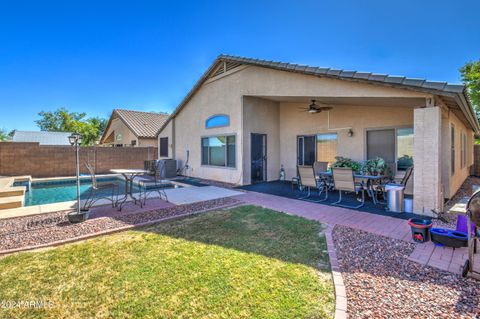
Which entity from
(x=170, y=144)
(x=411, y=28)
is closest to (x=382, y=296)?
(x=411, y=28)

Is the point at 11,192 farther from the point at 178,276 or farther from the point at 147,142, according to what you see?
the point at 147,142

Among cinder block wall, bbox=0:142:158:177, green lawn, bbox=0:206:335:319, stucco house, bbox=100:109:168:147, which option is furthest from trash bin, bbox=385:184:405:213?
cinder block wall, bbox=0:142:158:177

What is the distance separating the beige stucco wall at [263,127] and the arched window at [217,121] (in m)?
1.26

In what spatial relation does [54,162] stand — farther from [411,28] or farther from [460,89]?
[411,28]

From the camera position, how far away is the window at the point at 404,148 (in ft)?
27.7

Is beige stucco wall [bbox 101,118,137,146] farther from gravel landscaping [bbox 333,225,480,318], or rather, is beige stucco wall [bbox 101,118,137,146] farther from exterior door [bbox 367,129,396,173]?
gravel landscaping [bbox 333,225,480,318]

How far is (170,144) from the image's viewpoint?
1648cm

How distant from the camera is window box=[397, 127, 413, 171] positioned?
8.44 m

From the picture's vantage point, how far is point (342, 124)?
10.1 m

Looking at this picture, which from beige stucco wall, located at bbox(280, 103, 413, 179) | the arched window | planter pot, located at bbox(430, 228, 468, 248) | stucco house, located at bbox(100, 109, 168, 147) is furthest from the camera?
stucco house, located at bbox(100, 109, 168, 147)

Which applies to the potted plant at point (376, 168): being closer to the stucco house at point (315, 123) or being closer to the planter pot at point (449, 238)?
the stucco house at point (315, 123)

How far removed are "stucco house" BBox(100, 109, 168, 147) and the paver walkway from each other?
47.9 feet

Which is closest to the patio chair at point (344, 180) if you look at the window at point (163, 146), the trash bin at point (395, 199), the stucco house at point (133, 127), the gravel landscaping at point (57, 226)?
the trash bin at point (395, 199)

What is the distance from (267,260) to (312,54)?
12.3 meters
